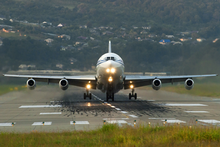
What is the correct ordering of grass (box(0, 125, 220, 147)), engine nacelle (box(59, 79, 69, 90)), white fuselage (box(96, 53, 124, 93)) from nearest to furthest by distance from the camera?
grass (box(0, 125, 220, 147)) < white fuselage (box(96, 53, 124, 93)) < engine nacelle (box(59, 79, 69, 90))

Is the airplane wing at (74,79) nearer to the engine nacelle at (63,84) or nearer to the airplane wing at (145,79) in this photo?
the engine nacelle at (63,84)

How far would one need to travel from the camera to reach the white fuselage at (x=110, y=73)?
30580mm

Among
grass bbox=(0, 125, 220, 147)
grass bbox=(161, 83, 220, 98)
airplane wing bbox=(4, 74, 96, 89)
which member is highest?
airplane wing bbox=(4, 74, 96, 89)

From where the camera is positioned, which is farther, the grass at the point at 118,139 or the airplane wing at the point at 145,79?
the airplane wing at the point at 145,79

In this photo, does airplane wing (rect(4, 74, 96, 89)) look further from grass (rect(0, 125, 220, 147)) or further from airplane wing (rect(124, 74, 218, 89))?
grass (rect(0, 125, 220, 147))

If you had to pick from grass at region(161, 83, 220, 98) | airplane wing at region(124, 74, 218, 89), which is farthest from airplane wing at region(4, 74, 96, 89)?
grass at region(161, 83, 220, 98)

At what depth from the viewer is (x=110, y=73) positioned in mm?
30688

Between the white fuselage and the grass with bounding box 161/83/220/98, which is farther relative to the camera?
the grass with bounding box 161/83/220/98

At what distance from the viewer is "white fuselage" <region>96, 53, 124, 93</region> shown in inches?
1204

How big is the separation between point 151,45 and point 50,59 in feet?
117

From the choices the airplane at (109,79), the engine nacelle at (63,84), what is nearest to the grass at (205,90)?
the airplane at (109,79)

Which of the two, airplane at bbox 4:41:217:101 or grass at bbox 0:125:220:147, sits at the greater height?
airplane at bbox 4:41:217:101

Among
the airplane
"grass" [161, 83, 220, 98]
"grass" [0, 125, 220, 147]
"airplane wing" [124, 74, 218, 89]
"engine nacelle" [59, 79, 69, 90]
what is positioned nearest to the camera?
"grass" [0, 125, 220, 147]

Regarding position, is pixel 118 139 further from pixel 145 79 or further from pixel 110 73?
pixel 145 79
